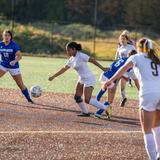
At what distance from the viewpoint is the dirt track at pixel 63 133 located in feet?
29.8

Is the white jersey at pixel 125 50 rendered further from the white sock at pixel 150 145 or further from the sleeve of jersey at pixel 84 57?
the white sock at pixel 150 145

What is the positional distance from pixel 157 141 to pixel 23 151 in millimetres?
2131

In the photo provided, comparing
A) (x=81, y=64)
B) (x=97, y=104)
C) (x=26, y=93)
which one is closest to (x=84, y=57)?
(x=81, y=64)

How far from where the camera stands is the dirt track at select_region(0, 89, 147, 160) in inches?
358

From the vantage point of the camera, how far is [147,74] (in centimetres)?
820

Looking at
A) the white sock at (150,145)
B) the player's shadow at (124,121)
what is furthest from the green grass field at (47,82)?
the white sock at (150,145)

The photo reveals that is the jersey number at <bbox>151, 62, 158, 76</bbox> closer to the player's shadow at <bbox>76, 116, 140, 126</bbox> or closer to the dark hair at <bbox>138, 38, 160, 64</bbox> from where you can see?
the dark hair at <bbox>138, 38, 160, 64</bbox>

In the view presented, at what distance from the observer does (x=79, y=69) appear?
1291 cm

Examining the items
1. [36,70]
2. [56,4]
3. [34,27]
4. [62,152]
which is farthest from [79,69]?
[56,4]

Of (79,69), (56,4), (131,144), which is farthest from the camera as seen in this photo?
(56,4)

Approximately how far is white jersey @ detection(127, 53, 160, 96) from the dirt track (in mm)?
1343

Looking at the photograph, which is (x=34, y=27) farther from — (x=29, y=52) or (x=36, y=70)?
(x=36, y=70)

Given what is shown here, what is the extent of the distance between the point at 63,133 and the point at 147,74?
314 centimetres

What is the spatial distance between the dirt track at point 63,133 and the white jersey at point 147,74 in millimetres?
1343
